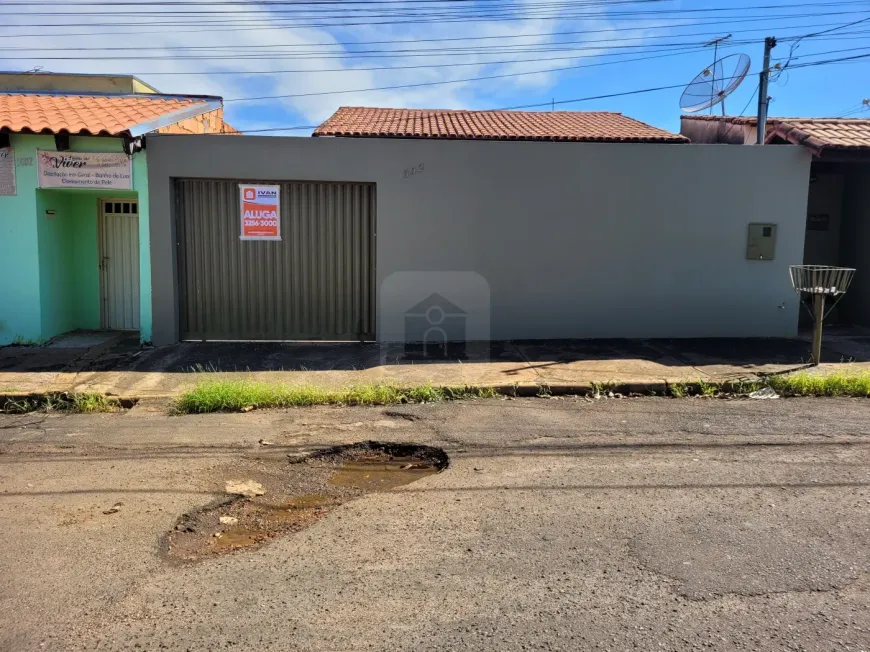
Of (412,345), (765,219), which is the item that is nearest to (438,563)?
(412,345)

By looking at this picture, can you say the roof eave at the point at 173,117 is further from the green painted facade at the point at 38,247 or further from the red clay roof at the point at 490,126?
the red clay roof at the point at 490,126

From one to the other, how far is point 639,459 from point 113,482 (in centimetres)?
398

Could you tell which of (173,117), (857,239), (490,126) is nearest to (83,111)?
(173,117)

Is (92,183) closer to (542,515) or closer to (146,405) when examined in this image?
(146,405)

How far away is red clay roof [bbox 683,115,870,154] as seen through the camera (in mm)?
9328

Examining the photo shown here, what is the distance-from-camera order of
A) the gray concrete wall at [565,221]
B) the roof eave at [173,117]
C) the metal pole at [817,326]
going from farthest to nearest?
the gray concrete wall at [565,221], the roof eave at [173,117], the metal pole at [817,326]

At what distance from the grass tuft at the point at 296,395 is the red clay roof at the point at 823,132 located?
20.8ft

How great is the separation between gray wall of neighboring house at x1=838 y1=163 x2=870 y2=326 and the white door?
39.5 ft

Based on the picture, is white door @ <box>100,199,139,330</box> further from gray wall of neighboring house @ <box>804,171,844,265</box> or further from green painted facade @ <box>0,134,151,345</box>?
gray wall of neighboring house @ <box>804,171,844,265</box>

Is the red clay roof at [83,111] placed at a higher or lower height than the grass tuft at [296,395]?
higher

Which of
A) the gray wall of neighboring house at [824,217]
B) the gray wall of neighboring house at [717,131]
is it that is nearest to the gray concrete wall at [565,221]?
the gray wall of neighboring house at [824,217]

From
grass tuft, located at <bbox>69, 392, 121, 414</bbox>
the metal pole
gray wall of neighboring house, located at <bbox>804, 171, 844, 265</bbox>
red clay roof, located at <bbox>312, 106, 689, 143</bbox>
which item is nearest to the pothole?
grass tuft, located at <bbox>69, 392, 121, 414</bbox>

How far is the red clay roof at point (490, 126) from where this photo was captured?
11.1m

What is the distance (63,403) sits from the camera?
271 inches
